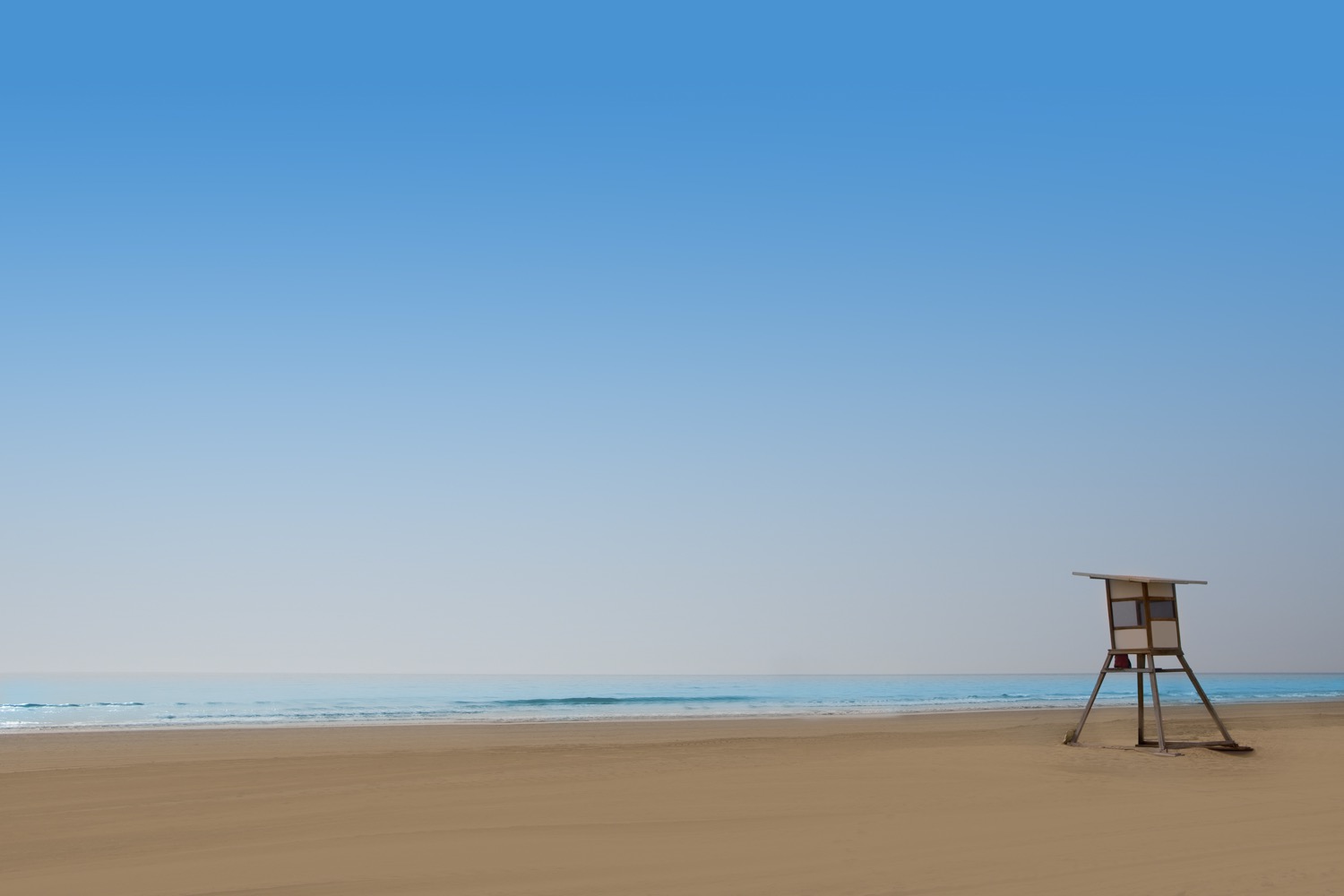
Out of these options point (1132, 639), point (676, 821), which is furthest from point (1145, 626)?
point (676, 821)

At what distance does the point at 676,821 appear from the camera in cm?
1023

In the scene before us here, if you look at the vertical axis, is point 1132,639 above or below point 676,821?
above

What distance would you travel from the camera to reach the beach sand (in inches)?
309

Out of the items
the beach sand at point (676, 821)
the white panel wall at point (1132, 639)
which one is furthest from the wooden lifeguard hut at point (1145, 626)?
the beach sand at point (676, 821)

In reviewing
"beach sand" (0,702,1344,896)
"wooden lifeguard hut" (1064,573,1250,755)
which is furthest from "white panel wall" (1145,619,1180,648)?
"beach sand" (0,702,1344,896)

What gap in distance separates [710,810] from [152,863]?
544 cm

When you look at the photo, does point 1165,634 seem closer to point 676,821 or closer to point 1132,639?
point 1132,639

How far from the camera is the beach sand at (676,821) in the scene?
25.7 ft

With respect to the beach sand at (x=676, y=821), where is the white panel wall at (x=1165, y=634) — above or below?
above

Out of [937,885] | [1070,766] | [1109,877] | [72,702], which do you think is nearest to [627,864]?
[937,885]

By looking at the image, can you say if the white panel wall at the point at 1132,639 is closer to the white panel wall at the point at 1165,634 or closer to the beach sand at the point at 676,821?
the white panel wall at the point at 1165,634

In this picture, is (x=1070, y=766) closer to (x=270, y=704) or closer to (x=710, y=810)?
(x=710, y=810)

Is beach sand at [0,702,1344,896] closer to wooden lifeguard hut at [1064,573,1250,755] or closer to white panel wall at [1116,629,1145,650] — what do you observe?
wooden lifeguard hut at [1064,573,1250,755]

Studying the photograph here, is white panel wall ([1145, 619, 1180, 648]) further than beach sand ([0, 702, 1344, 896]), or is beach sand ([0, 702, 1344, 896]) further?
white panel wall ([1145, 619, 1180, 648])
